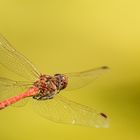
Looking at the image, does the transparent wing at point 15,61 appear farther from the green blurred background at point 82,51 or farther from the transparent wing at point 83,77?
the green blurred background at point 82,51

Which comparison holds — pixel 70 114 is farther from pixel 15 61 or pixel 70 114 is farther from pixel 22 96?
pixel 15 61

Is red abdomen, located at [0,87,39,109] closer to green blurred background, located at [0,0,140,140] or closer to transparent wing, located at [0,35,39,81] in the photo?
transparent wing, located at [0,35,39,81]

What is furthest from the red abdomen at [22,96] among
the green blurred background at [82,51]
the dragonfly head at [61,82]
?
the green blurred background at [82,51]

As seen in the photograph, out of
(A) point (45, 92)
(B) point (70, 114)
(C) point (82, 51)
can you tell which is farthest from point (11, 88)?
(C) point (82, 51)

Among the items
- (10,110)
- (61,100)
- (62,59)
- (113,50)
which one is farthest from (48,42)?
(61,100)

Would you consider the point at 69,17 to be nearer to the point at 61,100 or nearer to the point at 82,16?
the point at 82,16

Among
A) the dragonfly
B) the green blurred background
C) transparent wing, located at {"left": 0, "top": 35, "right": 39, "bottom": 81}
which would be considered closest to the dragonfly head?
the dragonfly
